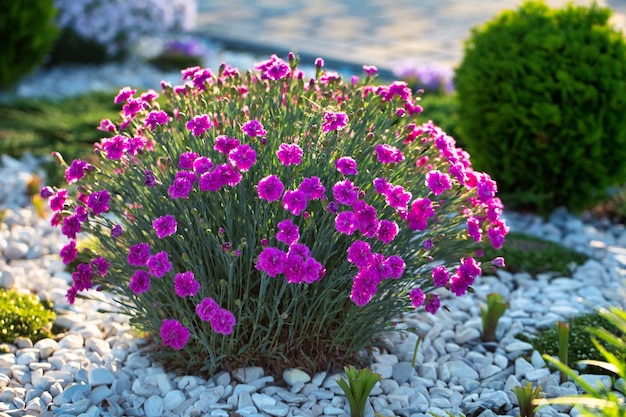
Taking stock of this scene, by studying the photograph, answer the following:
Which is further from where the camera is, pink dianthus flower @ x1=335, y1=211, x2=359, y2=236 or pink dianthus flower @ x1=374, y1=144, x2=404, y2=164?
pink dianthus flower @ x1=374, y1=144, x2=404, y2=164

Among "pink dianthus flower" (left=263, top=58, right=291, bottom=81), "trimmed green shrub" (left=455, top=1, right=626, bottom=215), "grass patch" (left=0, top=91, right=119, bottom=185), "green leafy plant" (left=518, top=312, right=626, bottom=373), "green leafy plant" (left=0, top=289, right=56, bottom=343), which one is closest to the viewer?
"pink dianthus flower" (left=263, top=58, right=291, bottom=81)

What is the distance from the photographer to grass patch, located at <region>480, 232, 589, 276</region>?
12.9 ft

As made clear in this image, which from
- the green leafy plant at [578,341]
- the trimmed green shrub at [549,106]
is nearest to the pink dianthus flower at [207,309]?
the green leafy plant at [578,341]

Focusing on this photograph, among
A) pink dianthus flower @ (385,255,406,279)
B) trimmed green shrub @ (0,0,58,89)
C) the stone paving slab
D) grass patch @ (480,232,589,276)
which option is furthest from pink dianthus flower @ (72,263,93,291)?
the stone paving slab

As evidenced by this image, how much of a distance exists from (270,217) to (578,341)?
1286mm

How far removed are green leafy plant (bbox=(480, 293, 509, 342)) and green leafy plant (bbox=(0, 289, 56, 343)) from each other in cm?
168

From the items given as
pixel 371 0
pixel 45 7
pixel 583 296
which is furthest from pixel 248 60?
pixel 583 296

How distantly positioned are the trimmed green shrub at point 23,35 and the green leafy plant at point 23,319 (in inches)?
144

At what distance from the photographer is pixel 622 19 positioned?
9.32 m

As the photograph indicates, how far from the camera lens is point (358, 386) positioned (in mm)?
2537

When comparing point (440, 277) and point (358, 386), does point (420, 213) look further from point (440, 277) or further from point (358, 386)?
point (358, 386)

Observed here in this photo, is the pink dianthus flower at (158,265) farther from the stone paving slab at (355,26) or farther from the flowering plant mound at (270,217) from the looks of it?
the stone paving slab at (355,26)

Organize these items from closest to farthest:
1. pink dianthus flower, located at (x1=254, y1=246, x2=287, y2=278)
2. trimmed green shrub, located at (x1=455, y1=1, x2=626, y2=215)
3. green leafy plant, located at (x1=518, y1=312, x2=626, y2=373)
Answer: pink dianthus flower, located at (x1=254, y1=246, x2=287, y2=278) < green leafy plant, located at (x1=518, y1=312, x2=626, y2=373) < trimmed green shrub, located at (x1=455, y1=1, x2=626, y2=215)

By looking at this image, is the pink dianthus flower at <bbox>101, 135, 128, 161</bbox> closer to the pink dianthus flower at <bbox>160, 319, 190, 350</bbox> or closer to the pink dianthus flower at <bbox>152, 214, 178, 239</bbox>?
the pink dianthus flower at <bbox>152, 214, 178, 239</bbox>
